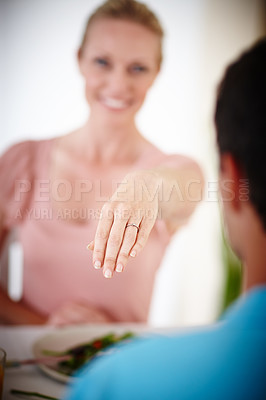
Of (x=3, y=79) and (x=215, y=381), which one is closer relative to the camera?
(x=215, y=381)

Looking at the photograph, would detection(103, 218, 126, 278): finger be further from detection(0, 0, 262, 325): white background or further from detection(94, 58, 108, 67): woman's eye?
detection(94, 58, 108, 67): woman's eye

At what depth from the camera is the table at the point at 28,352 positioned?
2.76ft

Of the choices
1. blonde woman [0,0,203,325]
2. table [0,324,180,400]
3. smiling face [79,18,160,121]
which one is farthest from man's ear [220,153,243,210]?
smiling face [79,18,160,121]

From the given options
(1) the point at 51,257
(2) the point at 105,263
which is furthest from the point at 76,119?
(2) the point at 105,263

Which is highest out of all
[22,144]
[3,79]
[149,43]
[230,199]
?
[149,43]

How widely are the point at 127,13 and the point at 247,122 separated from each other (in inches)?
28.4

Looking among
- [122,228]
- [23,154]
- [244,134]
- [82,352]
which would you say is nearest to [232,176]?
[244,134]

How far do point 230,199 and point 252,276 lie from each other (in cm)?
13

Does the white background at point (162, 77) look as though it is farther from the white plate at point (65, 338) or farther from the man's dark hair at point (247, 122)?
the man's dark hair at point (247, 122)

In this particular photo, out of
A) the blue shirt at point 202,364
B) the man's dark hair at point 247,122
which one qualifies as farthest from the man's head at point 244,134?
the blue shirt at point 202,364

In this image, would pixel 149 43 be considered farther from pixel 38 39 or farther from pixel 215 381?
pixel 215 381

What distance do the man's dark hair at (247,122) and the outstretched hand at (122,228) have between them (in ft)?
0.68

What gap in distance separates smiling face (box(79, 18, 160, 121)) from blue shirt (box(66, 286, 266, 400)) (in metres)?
0.80

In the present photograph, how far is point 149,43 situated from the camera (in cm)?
122
